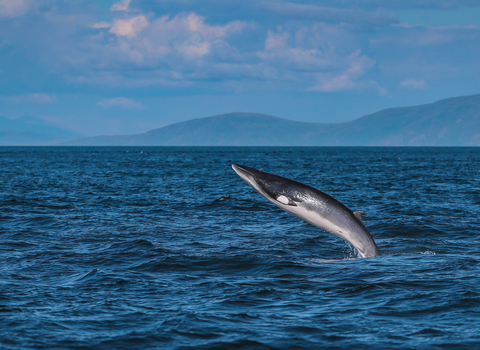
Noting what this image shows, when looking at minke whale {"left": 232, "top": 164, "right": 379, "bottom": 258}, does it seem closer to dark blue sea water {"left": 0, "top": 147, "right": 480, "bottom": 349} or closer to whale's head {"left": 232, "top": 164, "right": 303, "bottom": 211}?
whale's head {"left": 232, "top": 164, "right": 303, "bottom": 211}

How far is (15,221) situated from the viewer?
986 inches

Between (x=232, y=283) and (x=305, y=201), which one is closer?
(x=305, y=201)

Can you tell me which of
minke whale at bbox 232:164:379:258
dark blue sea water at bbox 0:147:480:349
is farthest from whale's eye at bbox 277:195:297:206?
dark blue sea water at bbox 0:147:480:349

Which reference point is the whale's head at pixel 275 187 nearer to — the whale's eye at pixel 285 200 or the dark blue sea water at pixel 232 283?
the whale's eye at pixel 285 200

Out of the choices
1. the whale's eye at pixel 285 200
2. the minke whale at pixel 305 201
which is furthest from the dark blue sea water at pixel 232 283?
the whale's eye at pixel 285 200

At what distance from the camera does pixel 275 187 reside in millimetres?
13406

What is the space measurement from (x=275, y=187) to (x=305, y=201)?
0.79m

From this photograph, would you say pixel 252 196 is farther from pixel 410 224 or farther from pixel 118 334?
pixel 118 334

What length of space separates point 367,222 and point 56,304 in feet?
53.2

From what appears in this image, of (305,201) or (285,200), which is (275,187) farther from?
(305,201)

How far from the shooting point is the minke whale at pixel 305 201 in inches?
527

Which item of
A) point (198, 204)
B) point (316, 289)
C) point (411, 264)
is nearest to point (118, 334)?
point (316, 289)

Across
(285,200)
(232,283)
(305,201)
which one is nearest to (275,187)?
(285,200)

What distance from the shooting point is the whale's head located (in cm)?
1337
